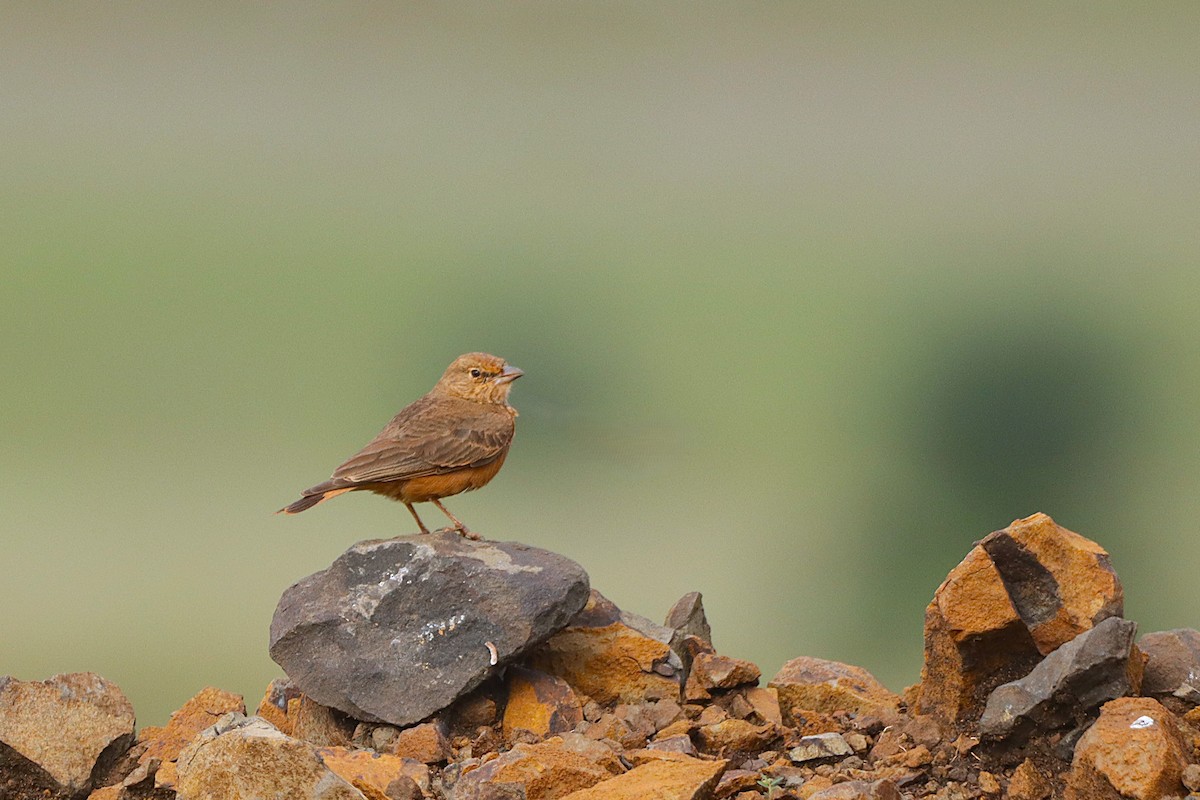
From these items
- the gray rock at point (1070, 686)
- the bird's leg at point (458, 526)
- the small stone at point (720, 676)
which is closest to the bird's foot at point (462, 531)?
the bird's leg at point (458, 526)

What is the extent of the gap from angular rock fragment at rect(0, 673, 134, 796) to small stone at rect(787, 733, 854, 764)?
382 centimetres

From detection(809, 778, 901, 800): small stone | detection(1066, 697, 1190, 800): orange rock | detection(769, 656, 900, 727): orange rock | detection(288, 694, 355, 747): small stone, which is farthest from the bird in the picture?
detection(1066, 697, 1190, 800): orange rock

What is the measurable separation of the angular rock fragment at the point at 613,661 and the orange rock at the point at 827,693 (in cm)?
70

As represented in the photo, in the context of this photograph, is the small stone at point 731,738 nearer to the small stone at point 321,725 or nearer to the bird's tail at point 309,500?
the small stone at point 321,725

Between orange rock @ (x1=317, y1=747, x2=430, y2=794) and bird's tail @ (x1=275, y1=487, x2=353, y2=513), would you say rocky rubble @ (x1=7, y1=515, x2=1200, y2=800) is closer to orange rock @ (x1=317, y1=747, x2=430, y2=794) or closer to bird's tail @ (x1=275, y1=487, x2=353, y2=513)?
orange rock @ (x1=317, y1=747, x2=430, y2=794)

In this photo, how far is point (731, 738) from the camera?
7.28 m

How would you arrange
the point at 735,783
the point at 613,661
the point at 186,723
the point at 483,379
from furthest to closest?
the point at 483,379 < the point at 186,723 < the point at 613,661 < the point at 735,783

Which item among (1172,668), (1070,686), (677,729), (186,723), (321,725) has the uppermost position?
(1070,686)

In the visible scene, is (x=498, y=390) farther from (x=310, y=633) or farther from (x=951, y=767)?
(x=951, y=767)

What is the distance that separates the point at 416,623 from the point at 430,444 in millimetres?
1378

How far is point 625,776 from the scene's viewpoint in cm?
630

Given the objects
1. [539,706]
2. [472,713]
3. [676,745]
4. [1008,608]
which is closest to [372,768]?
[472,713]

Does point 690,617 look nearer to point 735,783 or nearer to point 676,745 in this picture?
point 676,745

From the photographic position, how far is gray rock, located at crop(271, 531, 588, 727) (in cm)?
758
